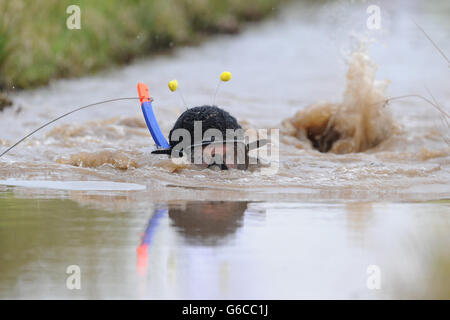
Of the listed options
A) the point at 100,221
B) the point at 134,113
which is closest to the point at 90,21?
the point at 134,113

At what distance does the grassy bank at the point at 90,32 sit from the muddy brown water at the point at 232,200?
36 cm

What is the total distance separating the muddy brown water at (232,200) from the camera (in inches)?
137

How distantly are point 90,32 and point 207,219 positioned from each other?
9202 millimetres

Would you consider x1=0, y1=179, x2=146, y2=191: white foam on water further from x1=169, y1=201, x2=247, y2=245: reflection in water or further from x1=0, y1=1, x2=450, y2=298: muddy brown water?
x1=169, y1=201, x2=247, y2=245: reflection in water

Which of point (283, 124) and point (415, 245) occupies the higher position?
point (283, 124)

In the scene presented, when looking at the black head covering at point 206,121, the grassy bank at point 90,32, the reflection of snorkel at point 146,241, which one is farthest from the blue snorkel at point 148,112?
the grassy bank at point 90,32

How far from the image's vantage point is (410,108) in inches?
425

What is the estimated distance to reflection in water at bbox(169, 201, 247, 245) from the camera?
418 centimetres

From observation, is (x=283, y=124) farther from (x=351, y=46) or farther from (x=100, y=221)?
(x=100, y=221)

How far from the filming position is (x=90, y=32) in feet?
43.6

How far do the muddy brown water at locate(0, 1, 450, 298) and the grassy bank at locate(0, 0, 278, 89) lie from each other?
1.18 feet
